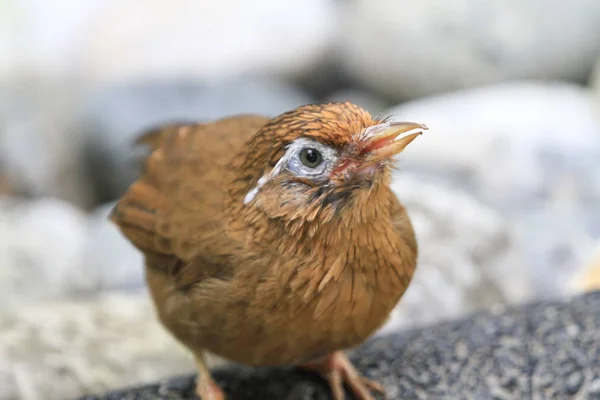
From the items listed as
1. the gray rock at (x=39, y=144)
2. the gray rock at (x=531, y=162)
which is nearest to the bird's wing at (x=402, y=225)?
the gray rock at (x=531, y=162)

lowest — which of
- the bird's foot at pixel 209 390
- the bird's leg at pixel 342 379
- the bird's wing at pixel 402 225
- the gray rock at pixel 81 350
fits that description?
the gray rock at pixel 81 350

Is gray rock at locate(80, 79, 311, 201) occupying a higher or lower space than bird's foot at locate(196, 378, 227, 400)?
higher

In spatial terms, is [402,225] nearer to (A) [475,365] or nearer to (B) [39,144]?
(A) [475,365]

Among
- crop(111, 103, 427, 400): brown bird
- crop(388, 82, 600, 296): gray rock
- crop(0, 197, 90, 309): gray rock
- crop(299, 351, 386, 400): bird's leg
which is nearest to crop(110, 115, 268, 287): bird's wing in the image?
crop(111, 103, 427, 400): brown bird

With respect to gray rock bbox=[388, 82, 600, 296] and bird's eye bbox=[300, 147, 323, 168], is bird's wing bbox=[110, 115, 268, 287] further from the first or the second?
gray rock bbox=[388, 82, 600, 296]

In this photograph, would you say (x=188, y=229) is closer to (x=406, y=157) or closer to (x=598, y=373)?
(x=598, y=373)

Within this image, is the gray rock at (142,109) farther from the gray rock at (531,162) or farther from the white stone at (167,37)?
the gray rock at (531,162)

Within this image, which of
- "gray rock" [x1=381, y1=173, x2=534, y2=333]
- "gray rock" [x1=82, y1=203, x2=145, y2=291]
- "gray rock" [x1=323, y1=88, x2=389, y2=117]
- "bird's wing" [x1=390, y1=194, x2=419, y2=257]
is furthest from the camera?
"gray rock" [x1=323, y1=88, x2=389, y2=117]
